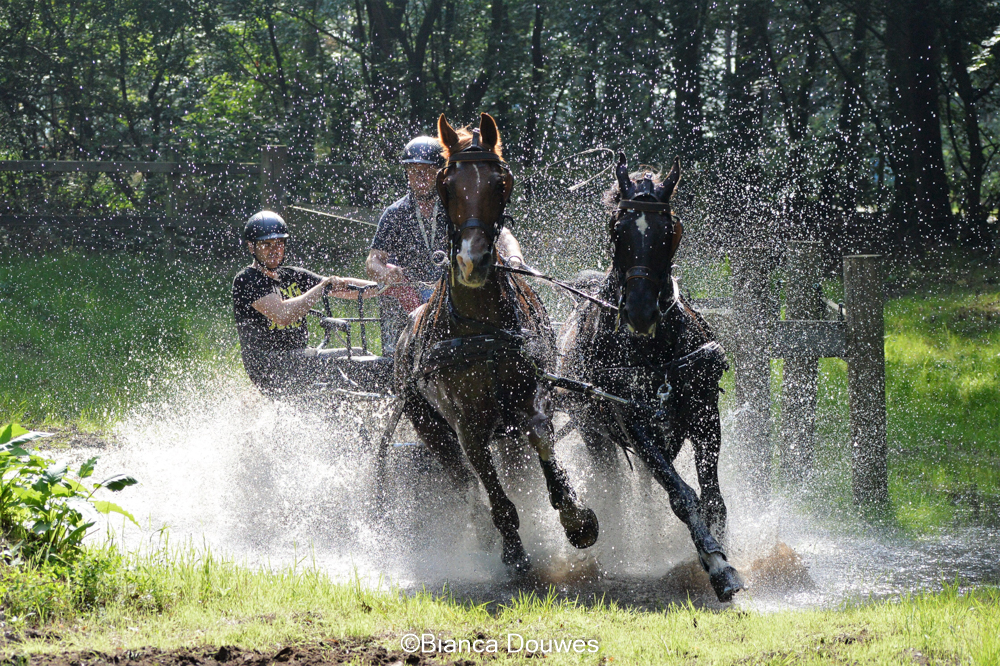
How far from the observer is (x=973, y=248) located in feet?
43.8

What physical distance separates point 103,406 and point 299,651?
21.2 feet

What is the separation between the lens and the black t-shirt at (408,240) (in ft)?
20.9

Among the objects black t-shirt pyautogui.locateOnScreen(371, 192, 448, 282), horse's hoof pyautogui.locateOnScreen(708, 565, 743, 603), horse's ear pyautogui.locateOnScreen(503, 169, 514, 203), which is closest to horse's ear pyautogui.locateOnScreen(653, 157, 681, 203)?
horse's ear pyautogui.locateOnScreen(503, 169, 514, 203)

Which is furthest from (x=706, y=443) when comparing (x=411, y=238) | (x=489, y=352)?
(x=411, y=238)

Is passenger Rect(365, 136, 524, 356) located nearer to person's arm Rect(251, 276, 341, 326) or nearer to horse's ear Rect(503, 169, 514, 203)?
person's arm Rect(251, 276, 341, 326)

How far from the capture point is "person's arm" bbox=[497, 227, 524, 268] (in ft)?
16.3

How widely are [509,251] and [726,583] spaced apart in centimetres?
204

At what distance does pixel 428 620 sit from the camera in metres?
3.99

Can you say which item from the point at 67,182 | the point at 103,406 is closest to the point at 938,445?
the point at 103,406

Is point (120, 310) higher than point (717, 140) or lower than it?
lower

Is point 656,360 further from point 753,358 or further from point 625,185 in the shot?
point 753,358

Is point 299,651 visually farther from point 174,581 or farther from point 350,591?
point 174,581

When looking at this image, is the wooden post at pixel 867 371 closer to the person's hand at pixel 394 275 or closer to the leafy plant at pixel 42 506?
the person's hand at pixel 394 275

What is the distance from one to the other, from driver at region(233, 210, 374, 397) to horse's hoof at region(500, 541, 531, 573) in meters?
2.14
